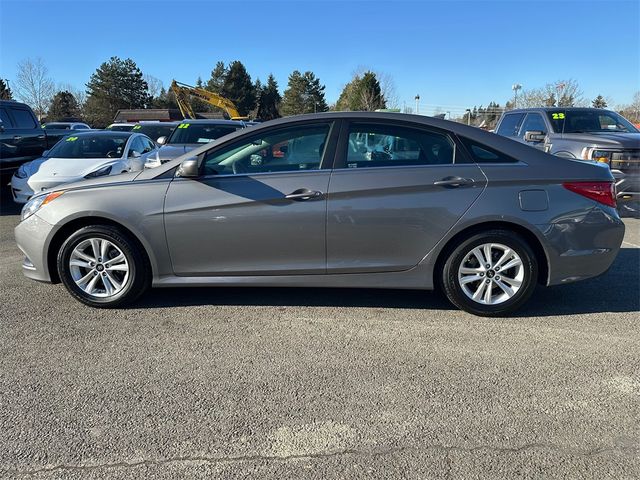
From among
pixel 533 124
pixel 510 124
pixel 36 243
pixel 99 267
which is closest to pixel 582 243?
pixel 99 267

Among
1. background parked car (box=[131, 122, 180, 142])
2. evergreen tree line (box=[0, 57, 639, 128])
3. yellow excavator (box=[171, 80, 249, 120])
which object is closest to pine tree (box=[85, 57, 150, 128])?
evergreen tree line (box=[0, 57, 639, 128])

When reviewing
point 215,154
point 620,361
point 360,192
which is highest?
point 215,154

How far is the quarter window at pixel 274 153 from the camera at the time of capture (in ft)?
13.1

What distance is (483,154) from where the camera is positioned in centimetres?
396

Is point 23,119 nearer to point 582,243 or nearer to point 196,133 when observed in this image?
point 196,133

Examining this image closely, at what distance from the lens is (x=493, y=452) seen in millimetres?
2348

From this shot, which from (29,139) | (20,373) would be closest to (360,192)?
(20,373)

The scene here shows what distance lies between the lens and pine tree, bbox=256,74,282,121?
254ft

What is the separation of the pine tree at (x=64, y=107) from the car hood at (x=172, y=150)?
2204 inches

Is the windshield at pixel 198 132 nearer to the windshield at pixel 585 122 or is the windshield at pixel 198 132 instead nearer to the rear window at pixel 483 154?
the windshield at pixel 585 122

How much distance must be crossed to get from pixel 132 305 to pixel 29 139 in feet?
28.8

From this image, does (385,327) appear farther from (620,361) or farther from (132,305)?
(132,305)

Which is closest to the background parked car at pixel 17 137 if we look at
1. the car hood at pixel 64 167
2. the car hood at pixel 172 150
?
the car hood at pixel 64 167

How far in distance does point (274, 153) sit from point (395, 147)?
1.02m
